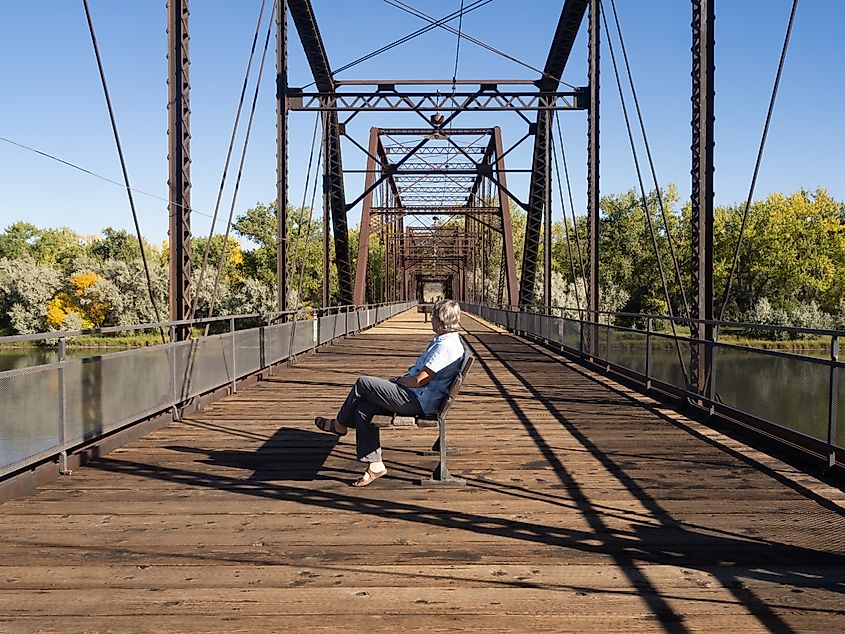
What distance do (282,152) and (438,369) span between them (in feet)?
45.4

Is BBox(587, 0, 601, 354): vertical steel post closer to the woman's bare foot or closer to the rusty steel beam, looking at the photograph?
the woman's bare foot

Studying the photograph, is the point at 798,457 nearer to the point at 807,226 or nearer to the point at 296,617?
the point at 296,617

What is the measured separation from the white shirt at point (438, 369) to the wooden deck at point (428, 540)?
0.62 m

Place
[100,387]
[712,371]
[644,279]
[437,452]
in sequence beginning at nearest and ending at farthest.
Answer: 1. [100,387]
2. [437,452]
3. [712,371]
4. [644,279]

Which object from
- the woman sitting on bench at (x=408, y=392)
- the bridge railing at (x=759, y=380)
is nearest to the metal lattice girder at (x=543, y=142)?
the bridge railing at (x=759, y=380)

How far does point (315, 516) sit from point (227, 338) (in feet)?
19.8

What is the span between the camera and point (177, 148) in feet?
34.2

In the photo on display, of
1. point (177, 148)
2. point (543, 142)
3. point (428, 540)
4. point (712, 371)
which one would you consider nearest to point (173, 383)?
point (177, 148)

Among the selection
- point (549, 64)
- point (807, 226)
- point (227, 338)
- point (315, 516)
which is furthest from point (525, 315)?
point (807, 226)

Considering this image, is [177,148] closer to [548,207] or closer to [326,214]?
[326,214]

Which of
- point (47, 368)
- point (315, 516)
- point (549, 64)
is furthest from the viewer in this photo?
point (549, 64)

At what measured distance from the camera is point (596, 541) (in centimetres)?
443

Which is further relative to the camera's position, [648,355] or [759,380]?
[648,355]

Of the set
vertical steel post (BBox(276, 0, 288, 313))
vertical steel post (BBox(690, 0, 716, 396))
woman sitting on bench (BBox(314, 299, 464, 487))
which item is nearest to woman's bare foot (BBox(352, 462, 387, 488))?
woman sitting on bench (BBox(314, 299, 464, 487))
